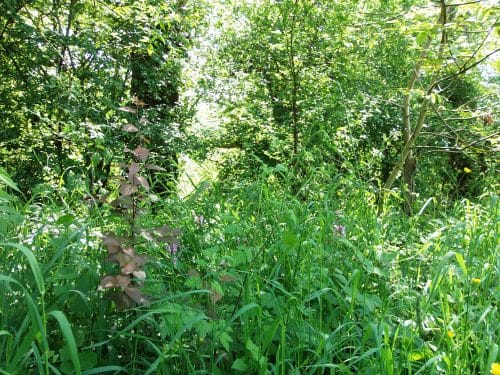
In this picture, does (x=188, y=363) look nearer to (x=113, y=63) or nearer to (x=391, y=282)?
(x=391, y=282)

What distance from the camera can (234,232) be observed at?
1960mm

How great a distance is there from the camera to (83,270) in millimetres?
1835

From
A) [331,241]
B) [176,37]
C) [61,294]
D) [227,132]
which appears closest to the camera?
[61,294]

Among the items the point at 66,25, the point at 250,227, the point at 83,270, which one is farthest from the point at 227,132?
the point at 83,270

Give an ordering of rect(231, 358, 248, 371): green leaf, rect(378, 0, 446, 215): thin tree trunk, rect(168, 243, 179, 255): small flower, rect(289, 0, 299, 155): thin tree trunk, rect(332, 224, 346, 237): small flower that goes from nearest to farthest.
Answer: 1. rect(231, 358, 248, 371): green leaf
2. rect(168, 243, 179, 255): small flower
3. rect(332, 224, 346, 237): small flower
4. rect(378, 0, 446, 215): thin tree trunk
5. rect(289, 0, 299, 155): thin tree trunk

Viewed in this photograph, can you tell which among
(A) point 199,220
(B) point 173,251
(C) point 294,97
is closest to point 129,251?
(B) point 173,251

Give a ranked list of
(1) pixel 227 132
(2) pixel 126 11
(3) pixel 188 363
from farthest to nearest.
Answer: (1) pixel 227 132 < (2) pixel 126 11 < (3) pixel 188 363

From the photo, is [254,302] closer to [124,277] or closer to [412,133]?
[124,277]

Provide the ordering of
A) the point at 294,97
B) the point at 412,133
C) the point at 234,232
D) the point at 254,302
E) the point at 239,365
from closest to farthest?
the point at 239,365, the point at 254,302, the point at 234,232, the point at 412,133, the point at 294,97

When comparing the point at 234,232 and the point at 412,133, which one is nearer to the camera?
the point at 234,232

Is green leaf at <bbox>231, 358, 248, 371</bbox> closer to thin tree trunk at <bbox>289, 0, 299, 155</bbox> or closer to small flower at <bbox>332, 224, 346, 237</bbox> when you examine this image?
small flower at <bbox>332, 224, 346, 237</bbox>

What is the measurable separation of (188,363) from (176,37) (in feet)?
17.8

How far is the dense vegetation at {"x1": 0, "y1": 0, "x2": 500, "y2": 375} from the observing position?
5.14 feet

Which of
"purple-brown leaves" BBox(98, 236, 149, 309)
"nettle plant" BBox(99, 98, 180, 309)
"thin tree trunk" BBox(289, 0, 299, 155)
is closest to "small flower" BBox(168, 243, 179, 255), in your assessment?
"nettle plant" BBox(99, 98, 180, 309)
